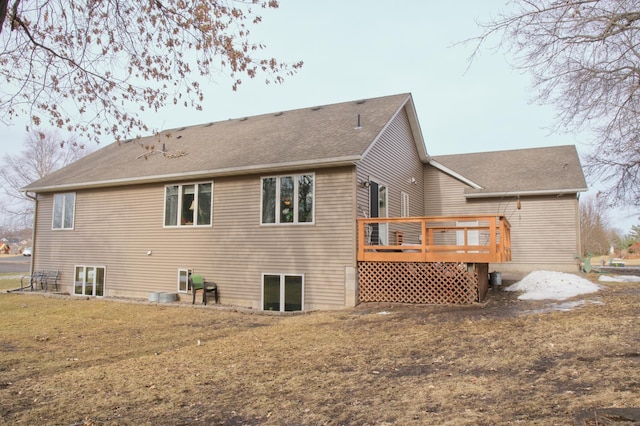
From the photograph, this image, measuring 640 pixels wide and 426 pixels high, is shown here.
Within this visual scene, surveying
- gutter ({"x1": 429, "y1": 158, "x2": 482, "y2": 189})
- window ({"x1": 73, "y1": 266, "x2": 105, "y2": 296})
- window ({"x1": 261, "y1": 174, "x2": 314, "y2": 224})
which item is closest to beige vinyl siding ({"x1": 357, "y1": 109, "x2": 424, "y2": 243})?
gutter ({"x1": 429, "y1": 158, "x2": 482, "y2": 189})

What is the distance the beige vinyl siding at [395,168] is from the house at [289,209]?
0.07 meters

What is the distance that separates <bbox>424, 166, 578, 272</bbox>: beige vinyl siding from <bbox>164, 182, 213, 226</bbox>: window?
29.4 ft

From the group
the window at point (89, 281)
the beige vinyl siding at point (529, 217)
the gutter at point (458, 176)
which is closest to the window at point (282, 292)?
the window at point (89, 281)

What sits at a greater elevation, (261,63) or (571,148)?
(571,148)

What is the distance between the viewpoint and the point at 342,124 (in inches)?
519

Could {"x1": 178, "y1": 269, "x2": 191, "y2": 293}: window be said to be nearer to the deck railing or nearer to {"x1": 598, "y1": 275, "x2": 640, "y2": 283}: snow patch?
the deck railing

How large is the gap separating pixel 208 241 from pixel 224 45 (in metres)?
6.94

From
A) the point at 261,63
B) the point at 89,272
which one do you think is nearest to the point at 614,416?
the point at 261,63

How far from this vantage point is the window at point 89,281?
1507cm

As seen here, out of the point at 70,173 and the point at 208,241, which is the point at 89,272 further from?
the point at 208,241

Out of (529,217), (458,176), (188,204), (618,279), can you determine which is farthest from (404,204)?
(188,204)

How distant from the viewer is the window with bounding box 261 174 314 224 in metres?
11.4

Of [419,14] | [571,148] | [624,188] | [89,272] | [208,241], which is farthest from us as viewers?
[571,148]

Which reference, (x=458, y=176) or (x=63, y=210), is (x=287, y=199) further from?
(x=63, y=210)
